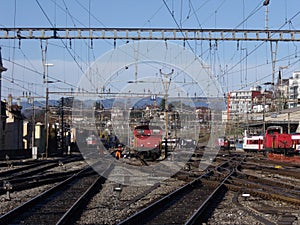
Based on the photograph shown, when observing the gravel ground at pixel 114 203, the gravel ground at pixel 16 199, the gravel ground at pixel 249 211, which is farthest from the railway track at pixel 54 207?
the gravel ground at pixel 249 211

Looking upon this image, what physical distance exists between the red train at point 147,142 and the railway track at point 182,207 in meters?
17.0

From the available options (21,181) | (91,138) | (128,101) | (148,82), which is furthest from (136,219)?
(91,138)

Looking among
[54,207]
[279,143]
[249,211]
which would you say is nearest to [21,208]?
[54,207]

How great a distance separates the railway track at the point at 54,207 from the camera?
12.0 meters

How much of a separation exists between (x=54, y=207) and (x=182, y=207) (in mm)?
3512

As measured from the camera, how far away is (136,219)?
11.7 meters

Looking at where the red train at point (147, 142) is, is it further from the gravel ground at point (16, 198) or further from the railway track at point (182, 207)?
the railway track at point (182, 207)

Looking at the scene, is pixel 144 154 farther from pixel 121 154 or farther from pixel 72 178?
pixel 72 178

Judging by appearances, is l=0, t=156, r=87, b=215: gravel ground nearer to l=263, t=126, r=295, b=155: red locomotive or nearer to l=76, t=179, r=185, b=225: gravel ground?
l=76, t=179, r=185, b=225: gravel ground

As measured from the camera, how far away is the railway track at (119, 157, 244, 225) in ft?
39.0

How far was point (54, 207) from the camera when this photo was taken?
1447cm

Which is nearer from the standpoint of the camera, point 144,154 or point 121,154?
point 144,154

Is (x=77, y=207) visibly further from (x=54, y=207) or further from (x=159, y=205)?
(x=159, y=205)

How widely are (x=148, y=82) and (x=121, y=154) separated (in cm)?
895
